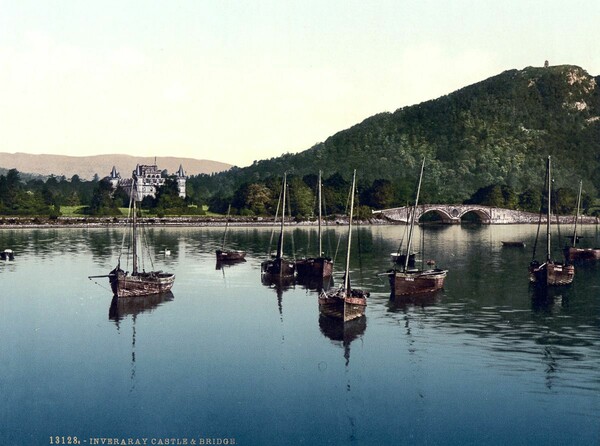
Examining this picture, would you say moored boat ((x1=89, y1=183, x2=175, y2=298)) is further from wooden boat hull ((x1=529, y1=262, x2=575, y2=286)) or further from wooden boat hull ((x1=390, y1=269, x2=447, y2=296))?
wooden boat hull ((x1=529, y1=262, x2=575, y2=286))

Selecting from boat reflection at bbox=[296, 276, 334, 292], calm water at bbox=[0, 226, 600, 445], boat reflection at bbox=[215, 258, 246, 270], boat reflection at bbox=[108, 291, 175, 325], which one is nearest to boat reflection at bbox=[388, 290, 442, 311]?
calm water at bbox=[0, 226, 600, 445]

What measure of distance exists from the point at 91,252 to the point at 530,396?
11016 cm

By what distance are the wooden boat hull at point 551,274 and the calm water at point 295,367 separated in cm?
329

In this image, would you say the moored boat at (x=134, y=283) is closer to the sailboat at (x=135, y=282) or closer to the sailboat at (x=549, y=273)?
the sailboat at (x=135, y=282)

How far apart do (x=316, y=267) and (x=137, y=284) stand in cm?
2839

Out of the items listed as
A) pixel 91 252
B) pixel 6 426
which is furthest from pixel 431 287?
pixel 91 252

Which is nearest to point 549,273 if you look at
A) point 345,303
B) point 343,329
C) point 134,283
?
point 345,303

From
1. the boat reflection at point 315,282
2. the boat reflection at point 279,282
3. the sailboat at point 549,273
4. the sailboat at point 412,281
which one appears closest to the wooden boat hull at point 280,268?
the boat reflection at point 279,282

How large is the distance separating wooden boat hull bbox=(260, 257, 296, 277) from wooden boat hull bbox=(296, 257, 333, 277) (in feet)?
4.20

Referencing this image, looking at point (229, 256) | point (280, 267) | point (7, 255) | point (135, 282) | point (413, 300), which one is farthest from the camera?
point (7, 255)

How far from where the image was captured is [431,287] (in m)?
86.3

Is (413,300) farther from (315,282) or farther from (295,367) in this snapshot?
(295,367)

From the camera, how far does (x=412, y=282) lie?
84.3 meters

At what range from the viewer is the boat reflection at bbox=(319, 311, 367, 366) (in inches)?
2383
